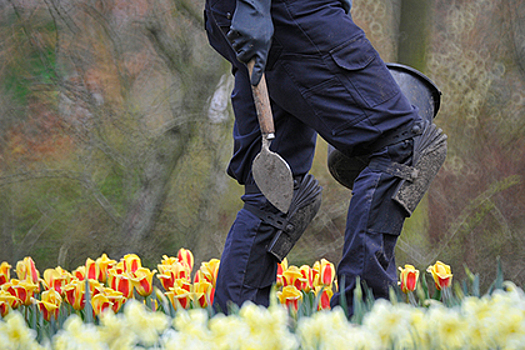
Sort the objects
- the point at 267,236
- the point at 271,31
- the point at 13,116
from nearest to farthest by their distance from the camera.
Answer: the point at 271,31 < the point at 267,236 < the point at 13,116

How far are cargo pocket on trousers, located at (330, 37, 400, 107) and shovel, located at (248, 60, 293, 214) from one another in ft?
0.71

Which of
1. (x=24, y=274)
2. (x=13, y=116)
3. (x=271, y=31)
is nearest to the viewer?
(x=271, y=31)

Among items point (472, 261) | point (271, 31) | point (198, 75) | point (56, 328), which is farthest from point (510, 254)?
point (56, 328)

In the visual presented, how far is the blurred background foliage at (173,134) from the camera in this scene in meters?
3.21

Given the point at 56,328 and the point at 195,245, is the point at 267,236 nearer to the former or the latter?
the point at 56,328

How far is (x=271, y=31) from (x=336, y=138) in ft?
1.11

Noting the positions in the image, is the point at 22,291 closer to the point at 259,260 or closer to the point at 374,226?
the point at 259,260

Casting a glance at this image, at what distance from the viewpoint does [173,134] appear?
337 centimetres

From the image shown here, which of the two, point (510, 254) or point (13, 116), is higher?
point (13, 116)

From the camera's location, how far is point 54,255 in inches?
128

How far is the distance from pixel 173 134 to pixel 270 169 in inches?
71.3

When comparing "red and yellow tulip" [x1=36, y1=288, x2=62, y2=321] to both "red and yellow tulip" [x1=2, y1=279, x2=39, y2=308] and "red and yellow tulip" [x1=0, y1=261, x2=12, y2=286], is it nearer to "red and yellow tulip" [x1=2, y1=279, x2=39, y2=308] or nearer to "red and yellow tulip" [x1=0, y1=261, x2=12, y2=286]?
"red and yellow tulip" [x1=2, y1=279, x2=39, y2=308]

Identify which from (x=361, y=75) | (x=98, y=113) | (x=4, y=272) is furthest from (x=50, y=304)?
(x=98, y=113)

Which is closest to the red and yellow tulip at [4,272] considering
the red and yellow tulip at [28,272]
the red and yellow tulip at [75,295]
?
the red and yellow tulip at [28,272]
